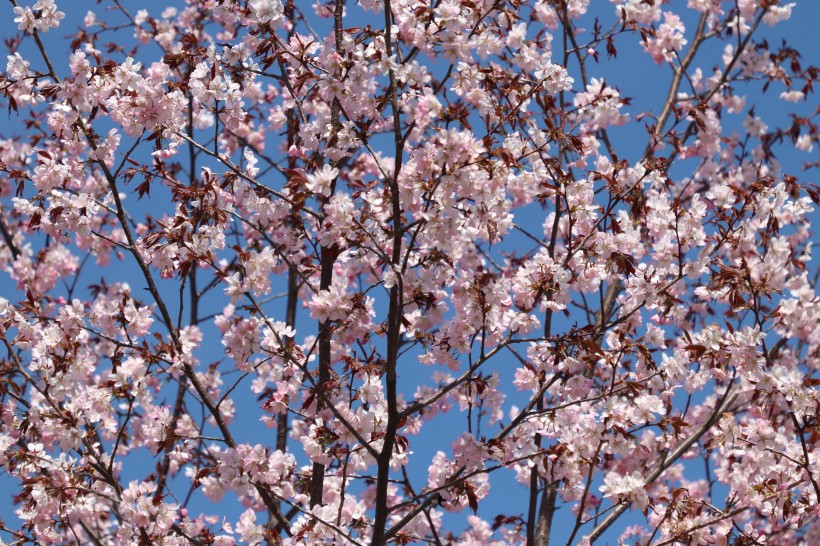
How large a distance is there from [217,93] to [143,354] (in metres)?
1.55

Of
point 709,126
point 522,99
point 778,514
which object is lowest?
point 778,514

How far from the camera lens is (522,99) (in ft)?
16.1

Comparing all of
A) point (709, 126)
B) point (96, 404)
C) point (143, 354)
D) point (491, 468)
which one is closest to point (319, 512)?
point (491, 468)

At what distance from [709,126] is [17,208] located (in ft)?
21.1

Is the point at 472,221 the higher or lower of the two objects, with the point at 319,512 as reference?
higher

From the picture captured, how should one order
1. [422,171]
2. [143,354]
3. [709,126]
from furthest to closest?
[709,126], [143,354], [422,171]

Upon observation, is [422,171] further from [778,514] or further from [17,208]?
[778,514]

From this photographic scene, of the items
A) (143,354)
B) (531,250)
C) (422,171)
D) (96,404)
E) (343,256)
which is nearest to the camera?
(422,171)

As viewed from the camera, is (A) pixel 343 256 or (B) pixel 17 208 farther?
(B) pixel 17 208

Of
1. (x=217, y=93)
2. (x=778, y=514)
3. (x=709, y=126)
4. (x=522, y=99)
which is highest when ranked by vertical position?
(x=709, y=126)

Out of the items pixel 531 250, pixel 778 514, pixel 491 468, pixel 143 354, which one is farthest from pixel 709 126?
pixel 143 354

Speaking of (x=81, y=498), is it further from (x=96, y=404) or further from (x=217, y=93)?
(x=217, y=93)

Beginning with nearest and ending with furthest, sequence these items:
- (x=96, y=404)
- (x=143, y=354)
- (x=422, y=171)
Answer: (x=422, y=171), (x=143, y=354), (x=96, y=404)

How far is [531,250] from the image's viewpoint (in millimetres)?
6758
